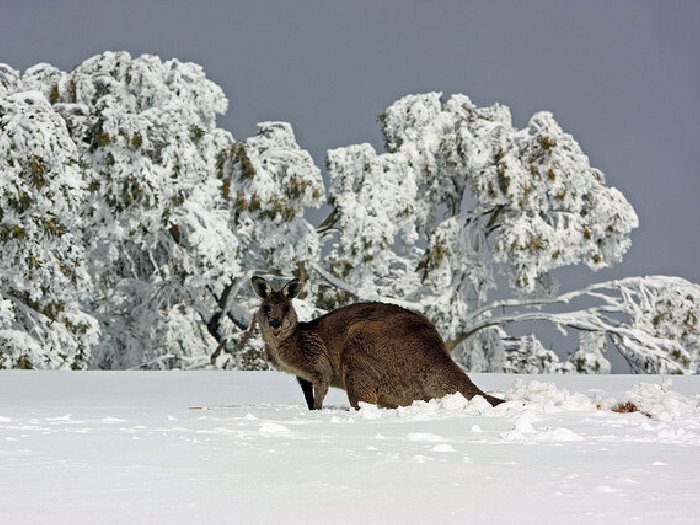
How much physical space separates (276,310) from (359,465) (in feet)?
12.9

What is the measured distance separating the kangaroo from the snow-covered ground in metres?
0.30

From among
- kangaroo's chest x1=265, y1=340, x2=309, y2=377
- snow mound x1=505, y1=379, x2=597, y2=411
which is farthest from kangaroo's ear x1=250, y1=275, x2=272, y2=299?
snow mound x1=505, y1=379, x2=597, y2=411

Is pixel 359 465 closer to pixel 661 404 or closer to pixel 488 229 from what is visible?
pixel 661 404

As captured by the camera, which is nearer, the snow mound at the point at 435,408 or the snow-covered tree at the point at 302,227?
the snow mound at the point at 435,408

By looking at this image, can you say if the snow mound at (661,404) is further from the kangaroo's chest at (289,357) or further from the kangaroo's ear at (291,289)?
the kangaroo's ear at (291,289)

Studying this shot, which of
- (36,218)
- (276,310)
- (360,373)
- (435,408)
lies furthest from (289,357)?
(36,218)

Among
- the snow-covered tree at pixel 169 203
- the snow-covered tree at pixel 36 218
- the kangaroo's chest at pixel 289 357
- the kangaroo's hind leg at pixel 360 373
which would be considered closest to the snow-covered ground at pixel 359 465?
the kangaroo's hind leg at pixel 360 373

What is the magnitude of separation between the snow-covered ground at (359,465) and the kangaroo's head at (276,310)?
70cm

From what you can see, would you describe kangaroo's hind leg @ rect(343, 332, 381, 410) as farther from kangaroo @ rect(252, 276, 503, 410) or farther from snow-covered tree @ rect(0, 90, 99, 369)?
snow-covered tree @ rect(0, 90, 99, 369)

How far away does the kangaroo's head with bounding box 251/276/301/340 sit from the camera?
8078 mm

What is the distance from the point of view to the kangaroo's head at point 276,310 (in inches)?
318

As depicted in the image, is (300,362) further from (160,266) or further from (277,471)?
(160,266)

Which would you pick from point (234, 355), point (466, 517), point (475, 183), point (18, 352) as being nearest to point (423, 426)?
point (466, 517)

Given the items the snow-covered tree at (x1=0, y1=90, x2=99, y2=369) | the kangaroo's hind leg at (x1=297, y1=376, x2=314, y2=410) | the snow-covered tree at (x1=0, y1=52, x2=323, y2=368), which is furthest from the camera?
the snow-covered tree at (x1=0, y1=52, x2=323, y2=368)
